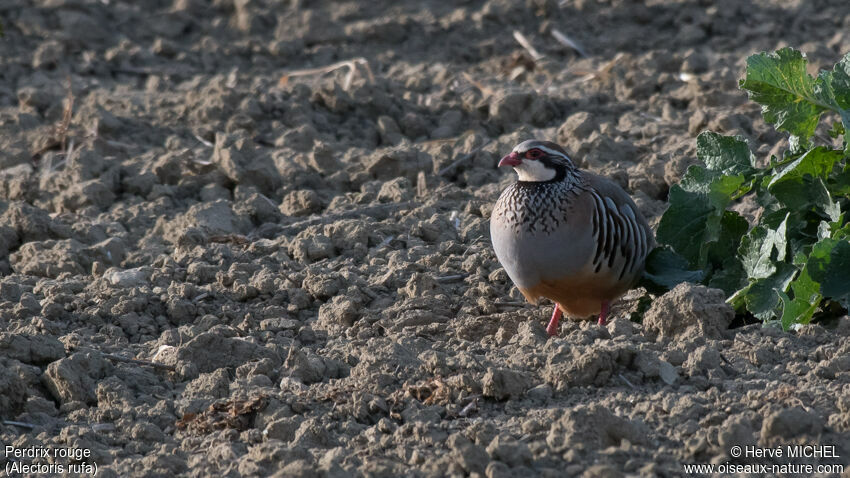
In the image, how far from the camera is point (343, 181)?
6656mm

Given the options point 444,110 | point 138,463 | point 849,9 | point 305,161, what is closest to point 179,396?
point 138,463

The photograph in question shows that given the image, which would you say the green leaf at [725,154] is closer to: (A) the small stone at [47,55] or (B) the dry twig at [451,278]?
(B) the dry twig at [451,278]

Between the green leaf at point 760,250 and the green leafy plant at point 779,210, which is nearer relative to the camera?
the green leafy plant at point 779,210

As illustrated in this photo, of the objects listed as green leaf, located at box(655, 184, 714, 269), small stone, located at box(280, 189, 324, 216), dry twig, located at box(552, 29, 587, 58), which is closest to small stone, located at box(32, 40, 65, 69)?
→ small stone, located at box(280, 189, 324, 216)

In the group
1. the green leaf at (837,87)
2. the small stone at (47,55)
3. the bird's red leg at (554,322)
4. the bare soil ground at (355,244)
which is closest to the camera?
the bare soil ground at (355,244)

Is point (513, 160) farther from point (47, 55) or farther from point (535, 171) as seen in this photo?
point (47, 55)

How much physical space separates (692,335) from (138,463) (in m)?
2.07

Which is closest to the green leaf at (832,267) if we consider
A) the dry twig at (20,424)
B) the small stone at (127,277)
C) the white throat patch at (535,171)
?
the white throat patch at (535,171)

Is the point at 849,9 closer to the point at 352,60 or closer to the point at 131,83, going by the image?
the point at 352,60

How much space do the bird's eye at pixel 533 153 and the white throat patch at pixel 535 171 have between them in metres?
0.02

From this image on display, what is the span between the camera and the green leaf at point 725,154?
4.78m

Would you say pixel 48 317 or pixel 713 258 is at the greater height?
pixel 713 258

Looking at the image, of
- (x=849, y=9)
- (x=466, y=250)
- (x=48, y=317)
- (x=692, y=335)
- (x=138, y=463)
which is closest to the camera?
(x=138, y=463)

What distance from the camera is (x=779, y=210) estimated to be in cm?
466
